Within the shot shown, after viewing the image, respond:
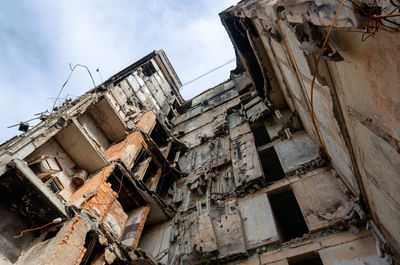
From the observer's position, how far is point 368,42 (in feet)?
6.93

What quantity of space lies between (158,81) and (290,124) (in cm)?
1691

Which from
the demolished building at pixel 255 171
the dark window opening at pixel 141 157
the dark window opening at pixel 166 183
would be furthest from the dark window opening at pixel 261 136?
the dark window opening at pixel 141 157

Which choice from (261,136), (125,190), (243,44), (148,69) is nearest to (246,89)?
(261,136)

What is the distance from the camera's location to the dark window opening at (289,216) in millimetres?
9547

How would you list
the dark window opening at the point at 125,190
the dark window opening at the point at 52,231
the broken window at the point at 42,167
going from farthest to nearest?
1. the dark window opening at the point at 125,190
2. the broken window at the point at 42,167
3. the dark window opening at the point at 52,231

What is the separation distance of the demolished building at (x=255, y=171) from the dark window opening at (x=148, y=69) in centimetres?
878

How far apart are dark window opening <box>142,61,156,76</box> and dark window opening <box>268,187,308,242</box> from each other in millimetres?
18375

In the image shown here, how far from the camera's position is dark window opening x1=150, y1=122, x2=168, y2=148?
53.2 feet

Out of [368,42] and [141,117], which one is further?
[141,117]

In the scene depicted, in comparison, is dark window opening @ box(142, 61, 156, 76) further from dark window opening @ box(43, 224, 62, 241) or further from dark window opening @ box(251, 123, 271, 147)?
dark window opening @ box(43, 224, 62, 241)

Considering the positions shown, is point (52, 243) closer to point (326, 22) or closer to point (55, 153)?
point (55, 153)

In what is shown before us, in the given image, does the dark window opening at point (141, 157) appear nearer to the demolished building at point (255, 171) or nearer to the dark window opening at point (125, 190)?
the demolished building at point (255, 171)

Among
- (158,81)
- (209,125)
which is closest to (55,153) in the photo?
(209,125)

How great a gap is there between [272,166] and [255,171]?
344 centimetres
